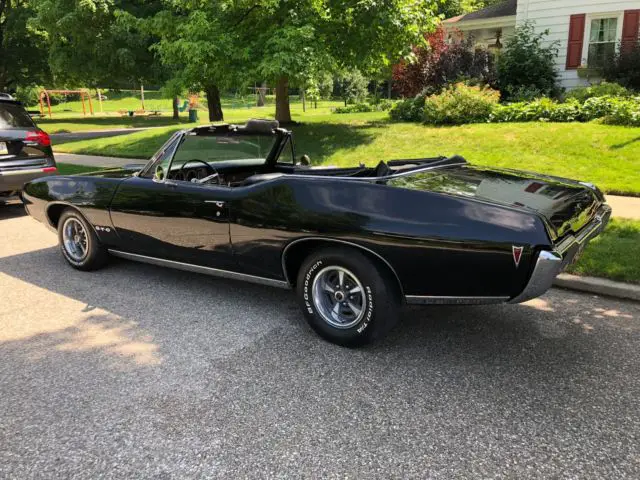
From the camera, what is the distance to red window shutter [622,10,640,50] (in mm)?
14673

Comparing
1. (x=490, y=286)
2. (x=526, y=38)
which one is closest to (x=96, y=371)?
(x=490, y=286)

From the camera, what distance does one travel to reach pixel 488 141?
10914 mm

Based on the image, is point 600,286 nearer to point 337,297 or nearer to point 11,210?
point 337,297

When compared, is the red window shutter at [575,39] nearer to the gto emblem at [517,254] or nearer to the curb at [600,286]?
the curb at [600,286]

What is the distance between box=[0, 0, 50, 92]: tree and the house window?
→ 80.5 feet

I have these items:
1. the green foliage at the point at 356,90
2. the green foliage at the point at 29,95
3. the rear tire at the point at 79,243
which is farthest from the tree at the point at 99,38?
the green foliage at the point at 29,95

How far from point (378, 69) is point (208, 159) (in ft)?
33.3

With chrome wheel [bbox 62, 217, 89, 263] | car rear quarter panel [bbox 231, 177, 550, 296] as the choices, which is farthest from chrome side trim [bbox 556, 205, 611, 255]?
chrome wheel [bbox 62, 217, 89, 263]

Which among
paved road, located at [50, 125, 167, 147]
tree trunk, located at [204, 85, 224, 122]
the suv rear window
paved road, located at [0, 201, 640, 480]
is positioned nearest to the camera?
paved road, located at [0, 201, 640, 480]

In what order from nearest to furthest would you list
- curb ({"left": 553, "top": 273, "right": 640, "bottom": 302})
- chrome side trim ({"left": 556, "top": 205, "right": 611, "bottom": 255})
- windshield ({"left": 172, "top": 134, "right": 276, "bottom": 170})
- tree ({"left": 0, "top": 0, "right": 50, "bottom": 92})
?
chrome side trim ({"left": 556, "top": 205, "right": 611, "bottom": 255}) → curb ({"left": 553, "top": 273, "right": 640, "bottom": 302}) → windshield ({"left": 172, "top": 134, "right": 276, "bottom": 170}) → tree ({"left": 0, "top": 0, "right": 50, "bottom": 92})

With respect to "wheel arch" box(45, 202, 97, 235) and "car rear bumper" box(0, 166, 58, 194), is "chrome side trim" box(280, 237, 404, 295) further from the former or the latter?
"car rear bumper" box(0, 166, 58, 194)

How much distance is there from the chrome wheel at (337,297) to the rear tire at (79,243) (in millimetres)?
2441

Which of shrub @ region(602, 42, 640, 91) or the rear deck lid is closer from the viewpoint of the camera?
the rear deck lid

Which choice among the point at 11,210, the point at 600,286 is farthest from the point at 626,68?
the point at 11,210
